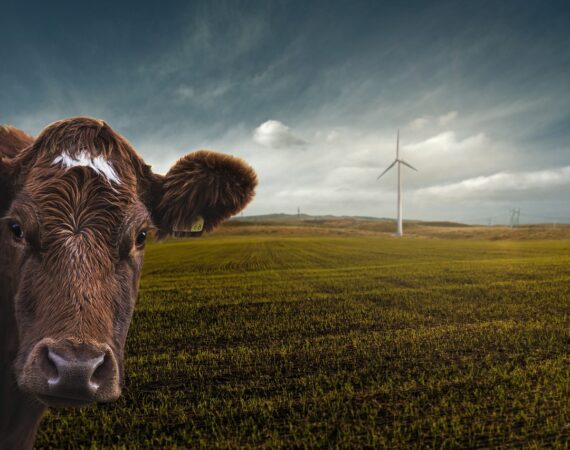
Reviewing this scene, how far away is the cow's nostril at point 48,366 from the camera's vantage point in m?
2.12

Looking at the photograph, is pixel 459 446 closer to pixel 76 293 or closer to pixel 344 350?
pixel 344 350

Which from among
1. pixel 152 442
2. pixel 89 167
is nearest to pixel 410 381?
pixel 152 442

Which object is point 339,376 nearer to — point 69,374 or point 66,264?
point 69,374

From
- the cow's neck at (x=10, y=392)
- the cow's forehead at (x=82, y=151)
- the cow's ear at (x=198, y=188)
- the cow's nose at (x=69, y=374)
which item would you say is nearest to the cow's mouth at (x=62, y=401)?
the cow's nose at (x=69, y=374)

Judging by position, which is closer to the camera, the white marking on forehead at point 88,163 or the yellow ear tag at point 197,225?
the white marking on forehead at point 88,163

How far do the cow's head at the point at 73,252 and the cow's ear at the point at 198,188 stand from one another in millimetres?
347

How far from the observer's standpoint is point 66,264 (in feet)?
7.89

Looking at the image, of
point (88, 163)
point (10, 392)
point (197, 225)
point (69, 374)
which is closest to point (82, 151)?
point (88, 163)

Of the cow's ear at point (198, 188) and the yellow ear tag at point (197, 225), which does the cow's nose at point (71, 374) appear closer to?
the cow's ear at point (198, 188)

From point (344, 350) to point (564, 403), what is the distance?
4056 mm

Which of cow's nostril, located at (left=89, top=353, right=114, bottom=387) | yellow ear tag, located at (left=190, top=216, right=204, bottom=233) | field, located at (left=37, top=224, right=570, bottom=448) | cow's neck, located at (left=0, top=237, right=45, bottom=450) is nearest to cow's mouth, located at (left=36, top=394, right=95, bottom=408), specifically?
cow's nostril, located at (left=89, top=353, right=114, bottom=387)

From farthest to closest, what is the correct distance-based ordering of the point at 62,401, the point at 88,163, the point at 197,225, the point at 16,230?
1. the point at 197,225
2. the point at 88,163
3. the point at 16,230
4. the point at 62,401

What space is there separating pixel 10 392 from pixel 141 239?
5.83 ft

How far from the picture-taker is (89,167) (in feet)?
9.04
